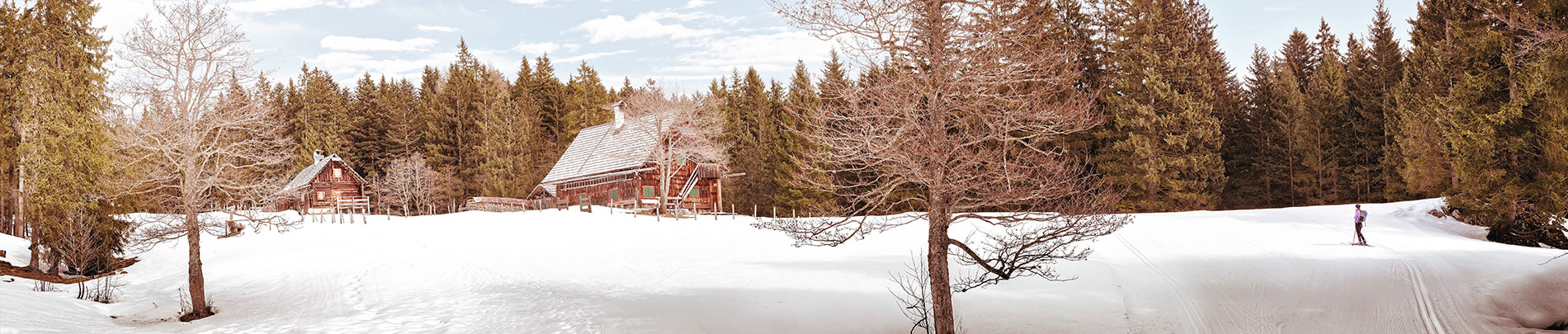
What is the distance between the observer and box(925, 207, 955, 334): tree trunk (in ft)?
35.2

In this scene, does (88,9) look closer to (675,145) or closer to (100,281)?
(100,281)

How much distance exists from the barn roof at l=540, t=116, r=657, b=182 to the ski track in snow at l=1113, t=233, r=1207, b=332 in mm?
24714

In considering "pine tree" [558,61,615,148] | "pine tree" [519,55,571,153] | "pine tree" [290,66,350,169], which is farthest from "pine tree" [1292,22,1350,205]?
"pine tree" [290,66,350,169]

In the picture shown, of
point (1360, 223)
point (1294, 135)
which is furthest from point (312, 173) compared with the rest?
point (1294, 135)

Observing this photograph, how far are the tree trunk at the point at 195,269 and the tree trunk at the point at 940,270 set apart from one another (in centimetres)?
1394

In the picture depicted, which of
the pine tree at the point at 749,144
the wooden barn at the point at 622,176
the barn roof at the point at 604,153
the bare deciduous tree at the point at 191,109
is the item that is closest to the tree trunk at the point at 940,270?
the bare deciduous tree at the point at 191,109

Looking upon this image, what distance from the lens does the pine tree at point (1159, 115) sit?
3494cm

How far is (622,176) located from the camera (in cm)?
3988

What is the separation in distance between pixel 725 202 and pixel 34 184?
34464 mm

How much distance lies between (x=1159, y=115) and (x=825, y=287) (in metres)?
24.6

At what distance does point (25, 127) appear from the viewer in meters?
21.8

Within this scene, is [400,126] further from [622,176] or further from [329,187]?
[622,176]

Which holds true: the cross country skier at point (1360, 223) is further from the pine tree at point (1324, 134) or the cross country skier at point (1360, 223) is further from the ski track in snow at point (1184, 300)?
the pine tree at point (1324, 134)

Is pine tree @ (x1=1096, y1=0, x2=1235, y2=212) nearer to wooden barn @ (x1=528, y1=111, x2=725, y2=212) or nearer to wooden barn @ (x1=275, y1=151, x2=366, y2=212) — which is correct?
wooden barn @ (x1=528, y1=111, x2=725, y2=212)
